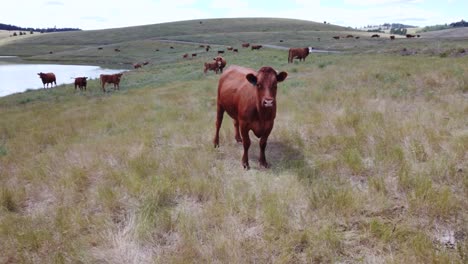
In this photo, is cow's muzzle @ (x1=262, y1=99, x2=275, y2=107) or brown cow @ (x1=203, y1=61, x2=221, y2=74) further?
brown cow @ (x1=203, y1=61, x2=221, y2=74)

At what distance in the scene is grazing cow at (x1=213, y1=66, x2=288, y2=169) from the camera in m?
5.52

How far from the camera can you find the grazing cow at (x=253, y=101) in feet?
18.1

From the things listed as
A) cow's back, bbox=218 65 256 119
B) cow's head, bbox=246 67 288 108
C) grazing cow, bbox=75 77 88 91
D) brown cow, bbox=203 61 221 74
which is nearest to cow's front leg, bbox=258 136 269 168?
cow's back, bbox=218 65 256 119

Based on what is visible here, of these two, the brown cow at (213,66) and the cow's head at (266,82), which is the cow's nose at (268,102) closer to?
the cow's head at (266,82)

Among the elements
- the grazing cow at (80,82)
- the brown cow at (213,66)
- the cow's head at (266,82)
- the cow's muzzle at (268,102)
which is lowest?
the grazing cow at (80,82)

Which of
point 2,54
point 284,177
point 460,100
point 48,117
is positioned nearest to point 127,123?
point 48,117

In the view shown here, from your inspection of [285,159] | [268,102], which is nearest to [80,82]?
[285,159]

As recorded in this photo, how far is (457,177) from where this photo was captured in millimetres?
4492

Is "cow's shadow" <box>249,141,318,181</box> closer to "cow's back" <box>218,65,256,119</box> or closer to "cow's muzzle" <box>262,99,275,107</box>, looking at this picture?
"cow's back" <box>218,65,256,119</box>

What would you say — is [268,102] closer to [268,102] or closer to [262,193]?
[268,102]

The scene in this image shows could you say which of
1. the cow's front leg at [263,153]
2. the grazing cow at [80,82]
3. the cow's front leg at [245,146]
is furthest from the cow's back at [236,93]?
the grazing cow at [80,82]

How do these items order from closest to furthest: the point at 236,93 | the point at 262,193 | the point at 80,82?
the point at 262,193, the point at 236,93, the point at 80,82

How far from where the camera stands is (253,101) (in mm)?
5992

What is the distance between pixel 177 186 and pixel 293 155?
2.39 meters
